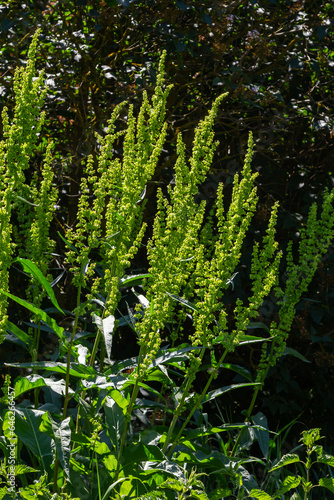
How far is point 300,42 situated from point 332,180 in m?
1.09

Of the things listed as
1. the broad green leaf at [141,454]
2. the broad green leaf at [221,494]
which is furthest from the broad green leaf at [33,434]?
the broad green leaf at [221,494]

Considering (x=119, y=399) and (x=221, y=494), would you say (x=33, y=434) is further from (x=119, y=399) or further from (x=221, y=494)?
(x=221, y=494)

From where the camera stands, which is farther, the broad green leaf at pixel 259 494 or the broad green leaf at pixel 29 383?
the broad green leaf at pixel 29 383

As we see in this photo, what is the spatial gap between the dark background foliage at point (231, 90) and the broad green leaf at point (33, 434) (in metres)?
1.89

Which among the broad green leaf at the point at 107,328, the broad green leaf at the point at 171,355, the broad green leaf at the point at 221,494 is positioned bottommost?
the broad green leaf at the point at 221,494

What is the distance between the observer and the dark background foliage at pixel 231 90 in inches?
156

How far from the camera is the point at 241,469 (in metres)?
2.45

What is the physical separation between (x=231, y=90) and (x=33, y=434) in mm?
2733

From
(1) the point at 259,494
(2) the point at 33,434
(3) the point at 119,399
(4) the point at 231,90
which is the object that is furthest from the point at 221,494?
(4) the point at 231,90

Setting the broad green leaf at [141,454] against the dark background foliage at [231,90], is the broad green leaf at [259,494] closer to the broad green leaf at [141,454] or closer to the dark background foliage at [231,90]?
the broad green leaf at [141,454]

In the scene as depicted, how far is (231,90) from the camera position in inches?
159

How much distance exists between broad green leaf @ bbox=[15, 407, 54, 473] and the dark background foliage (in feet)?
6.19

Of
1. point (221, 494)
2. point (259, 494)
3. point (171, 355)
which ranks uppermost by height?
point (171, 355)

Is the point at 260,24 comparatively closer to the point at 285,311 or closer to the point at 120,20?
the point at 120,20
